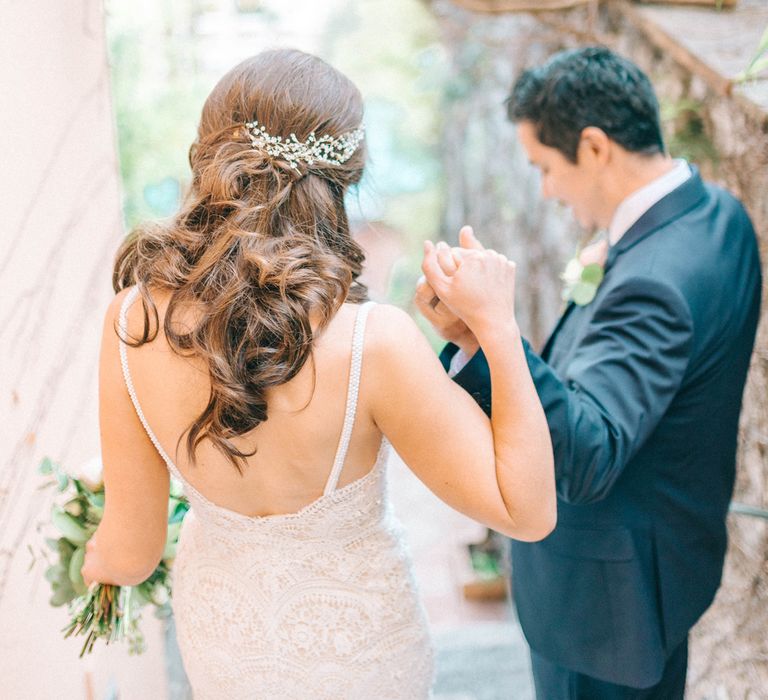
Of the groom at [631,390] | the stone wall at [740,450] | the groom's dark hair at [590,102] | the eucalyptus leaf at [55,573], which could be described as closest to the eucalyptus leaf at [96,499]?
the eucalyptus leaf at [55,573]

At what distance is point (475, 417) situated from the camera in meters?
1.18

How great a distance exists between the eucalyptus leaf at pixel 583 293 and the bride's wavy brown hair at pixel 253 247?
0.66 meters

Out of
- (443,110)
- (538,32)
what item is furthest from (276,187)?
(443,110)

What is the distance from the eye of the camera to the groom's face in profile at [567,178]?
182 centimetres

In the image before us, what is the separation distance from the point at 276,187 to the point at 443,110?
17.4 ft

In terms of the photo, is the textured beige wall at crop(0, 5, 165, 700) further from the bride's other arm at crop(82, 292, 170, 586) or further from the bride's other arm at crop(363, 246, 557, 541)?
the bride's other arm at crop(363, 246, 557, 541)

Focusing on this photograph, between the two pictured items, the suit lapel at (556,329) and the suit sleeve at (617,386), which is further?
the suit lapel at (556,329)

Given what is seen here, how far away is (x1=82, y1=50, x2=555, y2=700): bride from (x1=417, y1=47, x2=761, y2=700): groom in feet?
0.76

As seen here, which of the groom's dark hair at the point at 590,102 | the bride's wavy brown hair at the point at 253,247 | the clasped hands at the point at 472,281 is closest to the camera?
the bride's wavy brown hair at the point at 253,247

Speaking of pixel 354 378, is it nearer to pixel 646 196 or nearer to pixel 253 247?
pixel 253 247

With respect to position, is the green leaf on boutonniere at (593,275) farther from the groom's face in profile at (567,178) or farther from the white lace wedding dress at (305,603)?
the white lace wedding dress at (305,603)

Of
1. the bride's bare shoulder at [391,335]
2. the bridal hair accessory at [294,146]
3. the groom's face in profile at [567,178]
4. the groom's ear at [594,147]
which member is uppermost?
the bridal hair accessory at [294,146]

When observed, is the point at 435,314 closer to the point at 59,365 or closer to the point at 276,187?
the point at 276,187

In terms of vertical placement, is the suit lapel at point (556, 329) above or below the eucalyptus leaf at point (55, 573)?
above
